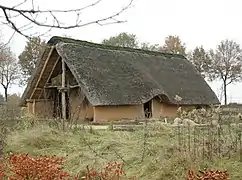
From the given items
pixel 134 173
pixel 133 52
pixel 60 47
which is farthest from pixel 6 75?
pixel 134 173

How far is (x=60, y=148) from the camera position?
11609mm

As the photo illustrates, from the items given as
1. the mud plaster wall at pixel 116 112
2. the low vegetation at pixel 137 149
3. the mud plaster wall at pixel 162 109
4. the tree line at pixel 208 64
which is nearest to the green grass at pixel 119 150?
the low vegetation at pixel 137 149

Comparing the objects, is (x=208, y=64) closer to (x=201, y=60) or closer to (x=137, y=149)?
(x=201, y=60)

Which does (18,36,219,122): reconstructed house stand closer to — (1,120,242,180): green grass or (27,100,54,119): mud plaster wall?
(27,100,54,119): mud plaster wall

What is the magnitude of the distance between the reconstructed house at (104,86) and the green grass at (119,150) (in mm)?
8589

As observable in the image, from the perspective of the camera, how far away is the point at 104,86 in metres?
23.2

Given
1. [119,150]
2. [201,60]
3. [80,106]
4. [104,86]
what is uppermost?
[201,60]

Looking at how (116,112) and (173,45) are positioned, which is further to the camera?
(173,45)

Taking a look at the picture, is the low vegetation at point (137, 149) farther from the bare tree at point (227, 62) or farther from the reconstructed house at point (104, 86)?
the bare tree at point (227, 62)

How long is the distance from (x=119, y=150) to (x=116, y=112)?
13292 mm

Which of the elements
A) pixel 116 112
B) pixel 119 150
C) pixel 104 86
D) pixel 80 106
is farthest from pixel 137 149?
pixel 80 106

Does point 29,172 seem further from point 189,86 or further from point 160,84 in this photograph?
point 189,86

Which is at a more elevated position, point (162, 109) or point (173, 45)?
point (173, 45)

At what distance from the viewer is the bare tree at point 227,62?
4799 cm
